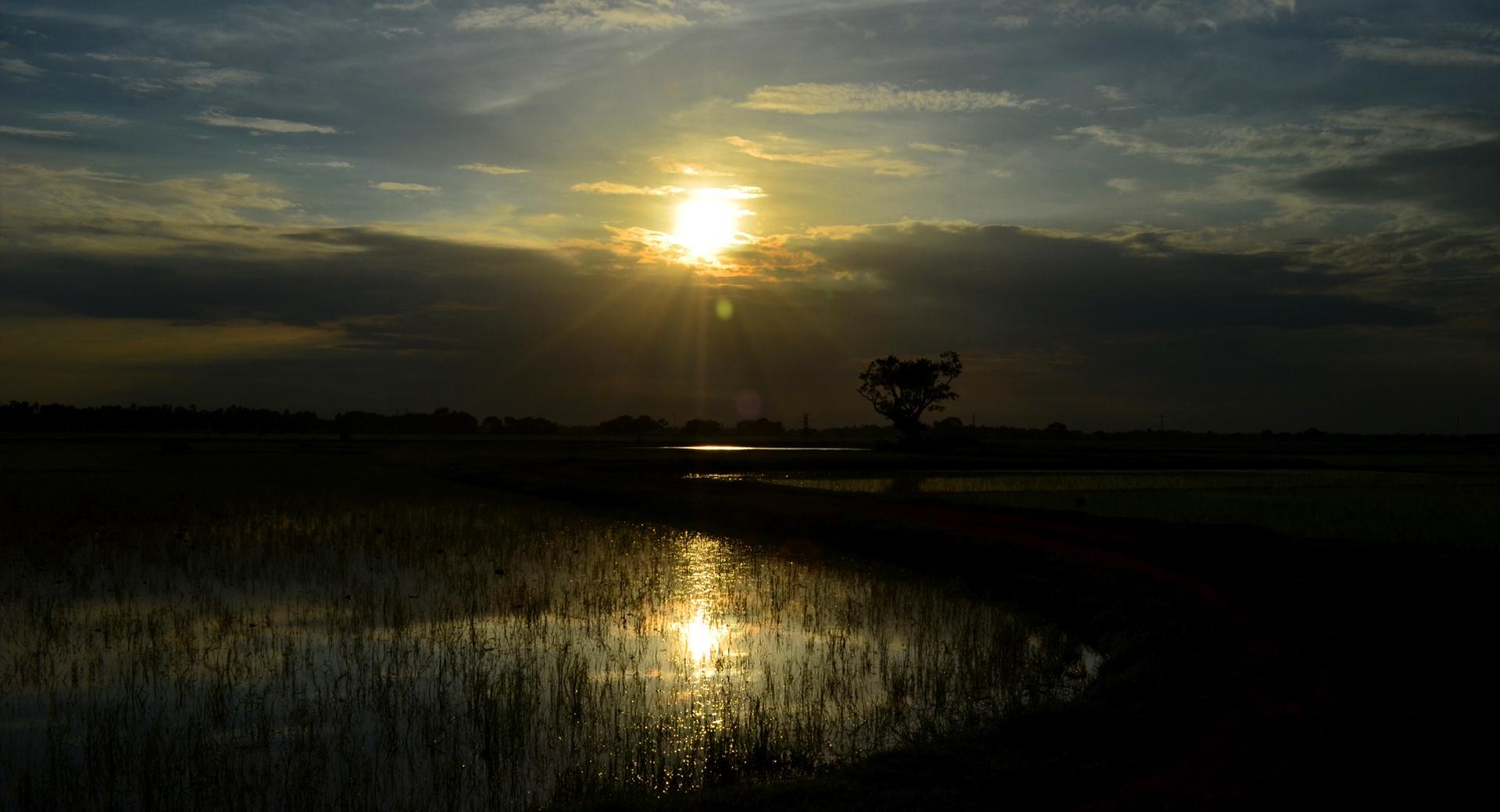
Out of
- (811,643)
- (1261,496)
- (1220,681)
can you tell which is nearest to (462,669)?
(811,643)

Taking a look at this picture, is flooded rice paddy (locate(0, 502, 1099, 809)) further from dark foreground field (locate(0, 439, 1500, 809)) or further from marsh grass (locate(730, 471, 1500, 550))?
marsh grass (locate(730, 471, 1500, 550))

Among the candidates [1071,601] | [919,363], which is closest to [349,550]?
[1071,601]

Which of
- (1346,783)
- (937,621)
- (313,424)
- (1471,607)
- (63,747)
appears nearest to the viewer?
(1346,783)

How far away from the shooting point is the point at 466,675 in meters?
12.5

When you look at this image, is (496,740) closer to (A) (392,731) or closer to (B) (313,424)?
(A) (392,731)

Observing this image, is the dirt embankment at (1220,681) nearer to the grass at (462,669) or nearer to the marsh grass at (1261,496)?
the grass at (462,669)

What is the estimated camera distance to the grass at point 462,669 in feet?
30.2

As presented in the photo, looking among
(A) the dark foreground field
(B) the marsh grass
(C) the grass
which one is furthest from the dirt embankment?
(B) the marsh grass

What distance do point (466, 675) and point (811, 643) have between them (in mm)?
4956

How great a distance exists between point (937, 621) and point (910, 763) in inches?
295

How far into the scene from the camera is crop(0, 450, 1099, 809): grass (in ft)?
30.2

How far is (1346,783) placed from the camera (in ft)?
25.9

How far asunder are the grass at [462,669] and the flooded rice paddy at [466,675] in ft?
0.15

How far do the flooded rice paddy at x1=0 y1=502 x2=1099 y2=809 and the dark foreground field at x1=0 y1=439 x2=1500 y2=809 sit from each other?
7 centimetres
